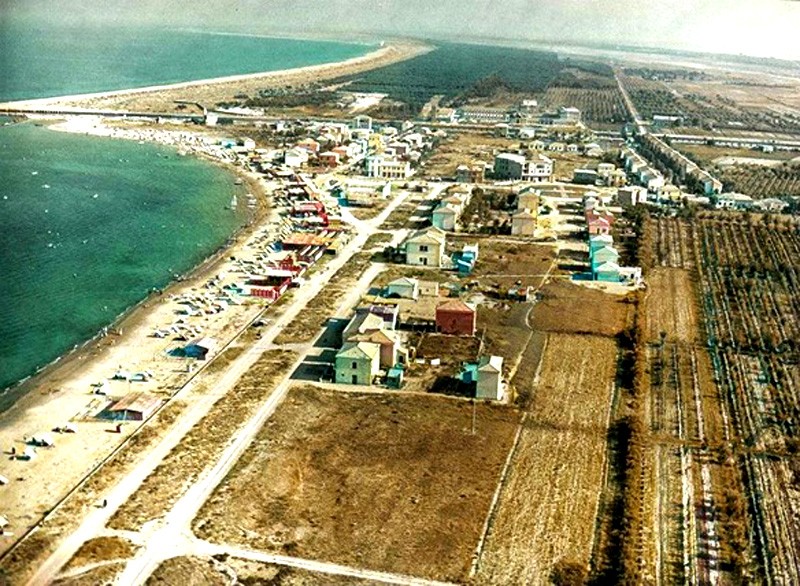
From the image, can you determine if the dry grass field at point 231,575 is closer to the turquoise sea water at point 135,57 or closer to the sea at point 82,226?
the sea at point 82,226

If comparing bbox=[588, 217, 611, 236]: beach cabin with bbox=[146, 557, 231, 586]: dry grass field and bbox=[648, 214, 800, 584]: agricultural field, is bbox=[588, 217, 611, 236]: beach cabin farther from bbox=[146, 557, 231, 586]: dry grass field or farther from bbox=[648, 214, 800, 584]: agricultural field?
bbox=[146, 557, 231, 586]: dry grass field

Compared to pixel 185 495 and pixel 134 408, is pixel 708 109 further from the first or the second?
pixel 185 495

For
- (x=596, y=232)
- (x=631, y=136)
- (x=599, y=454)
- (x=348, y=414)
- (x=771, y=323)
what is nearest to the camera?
(x=599, y=454)

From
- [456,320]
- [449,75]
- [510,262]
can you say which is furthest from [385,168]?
[449,75]

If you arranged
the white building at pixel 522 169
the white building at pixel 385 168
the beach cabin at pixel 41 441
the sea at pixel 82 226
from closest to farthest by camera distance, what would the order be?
the beach cabin at pixel 41 441
the sea at pixel 82 226
the white building at pixel 385 168
the white building at pixel 522 169

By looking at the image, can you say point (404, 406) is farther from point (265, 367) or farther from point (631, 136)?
point (631, 136)

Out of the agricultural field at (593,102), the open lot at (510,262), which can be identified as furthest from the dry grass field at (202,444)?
the agricultural field at (593,102)

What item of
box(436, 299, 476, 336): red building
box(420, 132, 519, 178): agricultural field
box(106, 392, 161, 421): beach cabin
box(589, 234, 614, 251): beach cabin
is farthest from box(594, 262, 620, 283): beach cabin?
Answer: box(420, 132, 519, 178): agricultural field

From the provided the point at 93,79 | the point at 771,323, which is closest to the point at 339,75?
the point at 93,79
